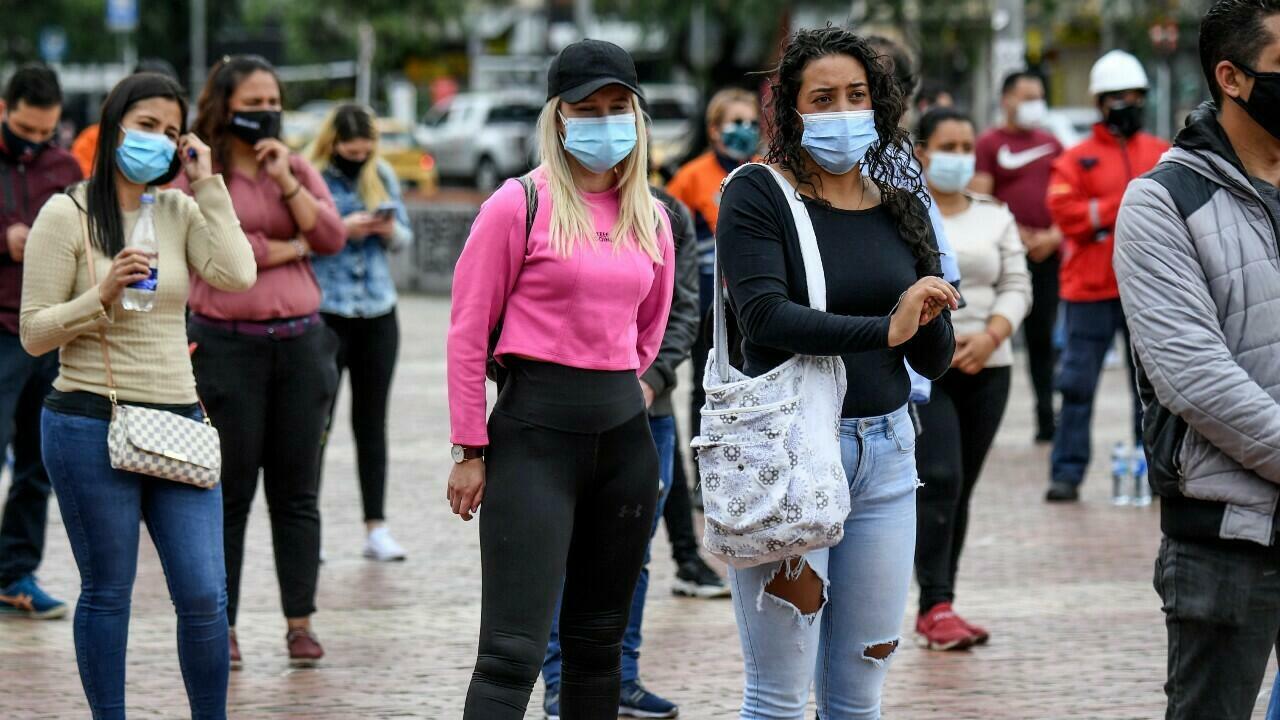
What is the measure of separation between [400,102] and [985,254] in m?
38.7

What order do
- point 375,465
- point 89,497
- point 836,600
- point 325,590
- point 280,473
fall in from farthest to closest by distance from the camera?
point 375,465 → point 325,590 → point 280,473 → point 89,497 → point 836,600

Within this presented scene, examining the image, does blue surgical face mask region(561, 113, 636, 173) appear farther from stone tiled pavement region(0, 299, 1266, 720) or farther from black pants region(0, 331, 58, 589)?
black pants region(0, 331, 58, 589)

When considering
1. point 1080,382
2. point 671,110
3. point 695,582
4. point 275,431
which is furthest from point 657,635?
point 671,110

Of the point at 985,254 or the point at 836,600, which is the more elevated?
the point at 985,254

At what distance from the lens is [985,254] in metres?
7.42

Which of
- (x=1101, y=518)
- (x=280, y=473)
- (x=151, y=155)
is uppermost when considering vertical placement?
(x=151, y=155)

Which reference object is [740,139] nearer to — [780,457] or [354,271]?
[354,271]

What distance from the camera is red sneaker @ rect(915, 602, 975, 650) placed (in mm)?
7113

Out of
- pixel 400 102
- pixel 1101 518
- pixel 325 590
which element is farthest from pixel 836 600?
pixel 400 102

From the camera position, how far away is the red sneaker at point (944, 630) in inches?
280

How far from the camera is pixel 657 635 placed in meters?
7.41

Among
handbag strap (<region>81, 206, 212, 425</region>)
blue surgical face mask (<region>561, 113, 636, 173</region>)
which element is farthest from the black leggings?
handbag strap (<region>81, 206, 212, 425</region>)

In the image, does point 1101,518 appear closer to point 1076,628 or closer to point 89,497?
point 1076,628

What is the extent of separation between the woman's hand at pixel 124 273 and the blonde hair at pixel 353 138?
11.1 ft
